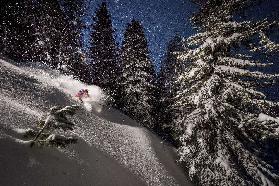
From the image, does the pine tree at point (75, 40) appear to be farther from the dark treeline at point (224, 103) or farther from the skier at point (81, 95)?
the dark treeline at point (224, 103)

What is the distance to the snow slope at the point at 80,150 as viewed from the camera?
8.57 m

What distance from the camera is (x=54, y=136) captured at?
8.40 metres

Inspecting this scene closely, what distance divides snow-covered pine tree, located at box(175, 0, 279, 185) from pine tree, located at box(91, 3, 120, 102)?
17.9 metres

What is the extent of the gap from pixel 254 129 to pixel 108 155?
7.15 meters

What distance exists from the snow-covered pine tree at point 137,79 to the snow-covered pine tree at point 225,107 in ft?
47.3

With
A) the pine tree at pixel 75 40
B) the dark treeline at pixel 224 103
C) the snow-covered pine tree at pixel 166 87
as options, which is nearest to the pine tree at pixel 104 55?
the pine tree at pixel 75 40

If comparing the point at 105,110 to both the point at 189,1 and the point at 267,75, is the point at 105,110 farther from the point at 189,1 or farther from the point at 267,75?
the point at 267,75

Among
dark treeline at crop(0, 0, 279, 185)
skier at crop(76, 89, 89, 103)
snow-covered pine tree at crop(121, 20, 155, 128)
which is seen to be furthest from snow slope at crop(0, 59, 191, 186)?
snow-covered pine tree at crop(121, 20, 155, 128)

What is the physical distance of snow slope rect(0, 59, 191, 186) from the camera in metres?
8.57

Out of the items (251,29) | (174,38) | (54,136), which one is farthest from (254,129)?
(174,38)

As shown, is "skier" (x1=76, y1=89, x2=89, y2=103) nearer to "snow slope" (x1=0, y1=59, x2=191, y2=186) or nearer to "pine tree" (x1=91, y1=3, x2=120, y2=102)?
"snow slope" (x1=0, y1=59, x2=191, y2=186)

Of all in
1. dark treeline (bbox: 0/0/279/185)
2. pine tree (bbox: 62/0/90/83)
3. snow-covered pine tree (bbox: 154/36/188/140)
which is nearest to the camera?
dark treeline (bbox: 0/0/279/185)

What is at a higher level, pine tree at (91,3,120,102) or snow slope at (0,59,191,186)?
pine tree at (91,3,120,102)

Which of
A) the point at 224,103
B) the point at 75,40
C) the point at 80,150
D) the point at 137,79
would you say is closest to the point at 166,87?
the point at 137,79
